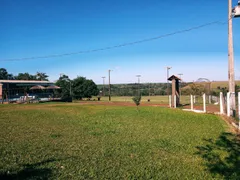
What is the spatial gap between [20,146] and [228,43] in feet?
39.1

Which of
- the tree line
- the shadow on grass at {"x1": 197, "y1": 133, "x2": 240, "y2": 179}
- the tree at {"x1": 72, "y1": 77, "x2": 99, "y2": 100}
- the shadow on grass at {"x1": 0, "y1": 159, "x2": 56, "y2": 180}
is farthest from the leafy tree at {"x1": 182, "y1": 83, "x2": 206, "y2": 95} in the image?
the tree line

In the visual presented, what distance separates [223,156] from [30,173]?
4163 mm

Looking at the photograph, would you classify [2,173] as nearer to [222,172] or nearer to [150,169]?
[150,169]

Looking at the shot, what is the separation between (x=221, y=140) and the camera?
21.4ft

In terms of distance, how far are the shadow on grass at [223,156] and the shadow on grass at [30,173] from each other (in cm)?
308

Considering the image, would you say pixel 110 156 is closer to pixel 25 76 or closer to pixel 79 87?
pixel 79 87

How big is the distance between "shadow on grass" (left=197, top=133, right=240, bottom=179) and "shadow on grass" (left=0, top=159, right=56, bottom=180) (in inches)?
121

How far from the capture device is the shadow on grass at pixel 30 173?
146 inches

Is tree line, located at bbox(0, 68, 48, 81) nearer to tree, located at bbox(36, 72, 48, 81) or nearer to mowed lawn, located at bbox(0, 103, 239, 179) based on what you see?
tree, located at bbox(36, 72, 48, 81)

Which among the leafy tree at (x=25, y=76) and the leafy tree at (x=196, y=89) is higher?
the leafy tree at (x=25, y=76)

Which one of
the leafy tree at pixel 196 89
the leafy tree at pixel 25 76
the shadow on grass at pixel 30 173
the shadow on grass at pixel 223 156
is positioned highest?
the leafy tree at pixel 25 76

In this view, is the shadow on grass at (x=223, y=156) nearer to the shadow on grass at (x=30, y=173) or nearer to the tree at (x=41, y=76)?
the shadow on grass at (x=30, y=173)

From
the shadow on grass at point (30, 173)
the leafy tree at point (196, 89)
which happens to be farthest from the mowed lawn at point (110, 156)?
the leafy tree at point (196, 89)

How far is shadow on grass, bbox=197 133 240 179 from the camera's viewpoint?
404 cm
